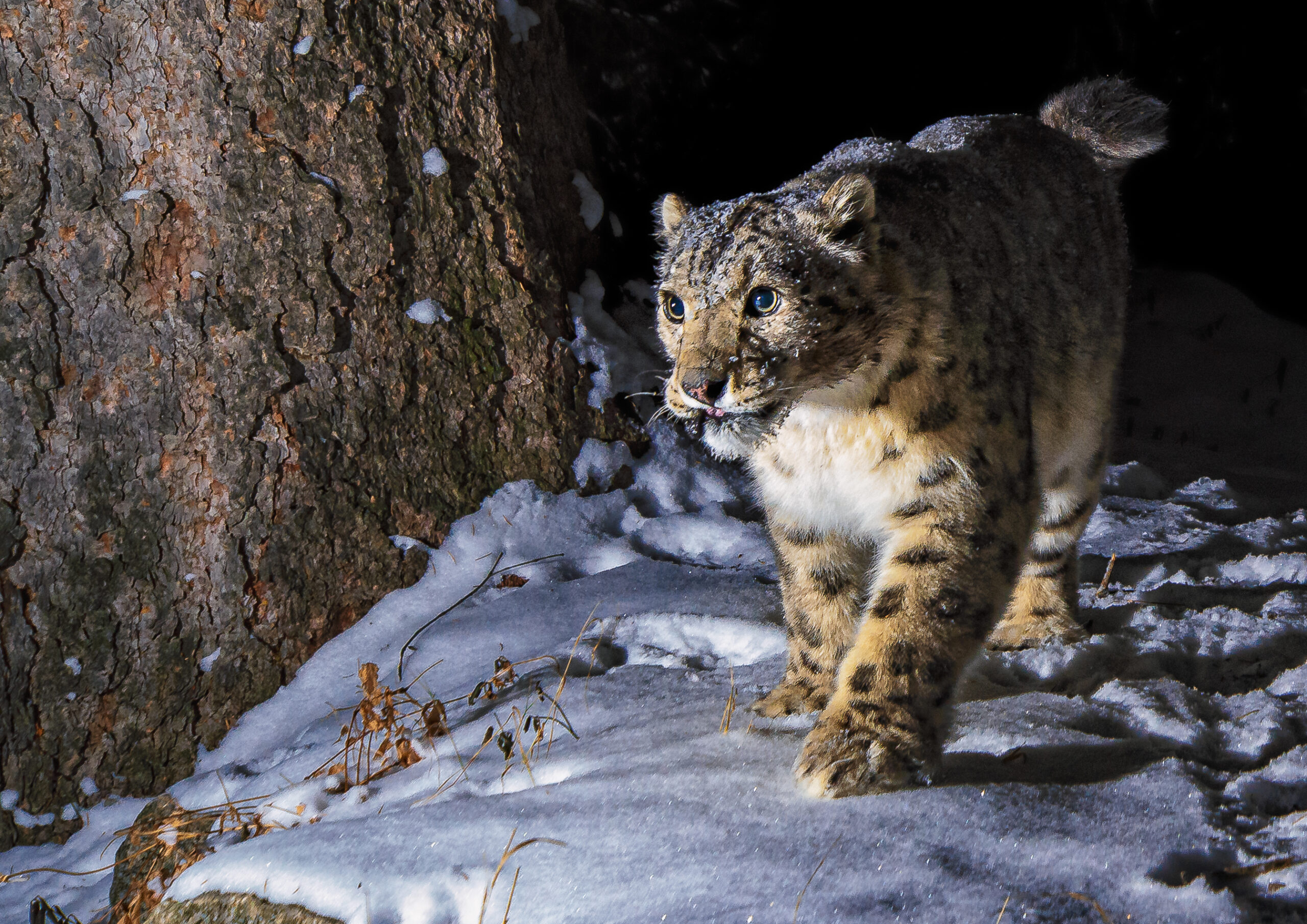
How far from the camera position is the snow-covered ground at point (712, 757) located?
6.82 ft

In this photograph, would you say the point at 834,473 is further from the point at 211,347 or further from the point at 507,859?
the point at 211,347

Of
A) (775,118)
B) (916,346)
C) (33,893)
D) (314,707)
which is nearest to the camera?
(916,346)

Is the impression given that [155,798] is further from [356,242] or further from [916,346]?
[916,346]

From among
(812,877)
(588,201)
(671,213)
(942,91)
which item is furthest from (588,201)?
(942,91)

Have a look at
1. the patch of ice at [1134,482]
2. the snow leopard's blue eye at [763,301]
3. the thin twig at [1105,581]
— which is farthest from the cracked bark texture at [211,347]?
the patch of ice at [1134,482]

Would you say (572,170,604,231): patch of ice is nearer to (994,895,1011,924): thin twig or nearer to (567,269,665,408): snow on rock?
(567,269,665,408): snow on rock

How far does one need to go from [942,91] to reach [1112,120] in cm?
394

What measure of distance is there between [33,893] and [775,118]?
6.12 metres

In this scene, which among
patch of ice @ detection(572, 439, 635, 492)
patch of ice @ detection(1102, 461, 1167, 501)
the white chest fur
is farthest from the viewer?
patch of ice @ detection(1102, 461, 1167, 501)

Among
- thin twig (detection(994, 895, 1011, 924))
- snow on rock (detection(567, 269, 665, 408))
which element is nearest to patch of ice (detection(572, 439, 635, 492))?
snow on rock (detection(567, 269, 665, 408))

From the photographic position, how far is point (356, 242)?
3.79 m

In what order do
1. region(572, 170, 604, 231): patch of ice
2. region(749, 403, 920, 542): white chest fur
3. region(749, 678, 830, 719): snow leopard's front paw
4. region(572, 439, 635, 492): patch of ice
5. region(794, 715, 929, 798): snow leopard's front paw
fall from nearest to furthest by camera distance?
1. region(794, 715, 929, 798): snow leopard's front paw
2. region(749, 403, 920, 542): white chest fur
3. region(749, 678, 830, 719): snow leopard's front paw
4. region(572, 439, 635, 492): patch of ice
5. region(572, 170, 604, 231): patch of ice

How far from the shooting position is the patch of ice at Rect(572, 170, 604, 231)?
4.77m

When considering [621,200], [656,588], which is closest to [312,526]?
[656,588]
